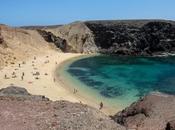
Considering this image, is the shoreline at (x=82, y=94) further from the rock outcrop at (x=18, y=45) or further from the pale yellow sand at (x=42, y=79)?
the rock outcrop at (x=18, y=45)

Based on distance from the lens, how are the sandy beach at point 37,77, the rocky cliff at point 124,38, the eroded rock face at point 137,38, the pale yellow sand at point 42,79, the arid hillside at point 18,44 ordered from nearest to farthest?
1. the pale yellow sand at point 42,79
2. the sandy beach at point 37,77
3. the arid hillside at point 18,44
4. the rocky cliff at point 124,38
5. the eroded rock face at point 137,38

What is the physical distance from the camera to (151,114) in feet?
75.3

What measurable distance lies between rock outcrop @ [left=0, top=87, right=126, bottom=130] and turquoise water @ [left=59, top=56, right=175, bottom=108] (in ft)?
82.2

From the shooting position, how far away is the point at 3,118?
1786 cm

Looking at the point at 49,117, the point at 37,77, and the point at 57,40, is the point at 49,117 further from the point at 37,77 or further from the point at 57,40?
the point at 57,40

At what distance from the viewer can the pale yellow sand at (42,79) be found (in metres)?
46.9

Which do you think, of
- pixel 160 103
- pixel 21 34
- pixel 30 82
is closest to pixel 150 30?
pixel 21 34

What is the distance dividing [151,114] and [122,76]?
146 ft

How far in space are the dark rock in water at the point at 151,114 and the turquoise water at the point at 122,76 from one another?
18.2 m

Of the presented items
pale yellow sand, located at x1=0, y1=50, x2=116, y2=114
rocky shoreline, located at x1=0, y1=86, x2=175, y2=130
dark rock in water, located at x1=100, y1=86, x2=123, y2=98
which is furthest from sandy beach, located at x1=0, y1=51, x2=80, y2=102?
rocky shoreline, located at x1=0, y1=86, x2=175, y2=130

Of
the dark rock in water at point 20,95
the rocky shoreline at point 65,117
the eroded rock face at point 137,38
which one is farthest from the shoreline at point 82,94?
the eroded rock face at point 137,38

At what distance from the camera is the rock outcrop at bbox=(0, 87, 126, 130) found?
16859 millimetres

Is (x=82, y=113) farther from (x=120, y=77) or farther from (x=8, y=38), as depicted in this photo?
(x=8, y=38)

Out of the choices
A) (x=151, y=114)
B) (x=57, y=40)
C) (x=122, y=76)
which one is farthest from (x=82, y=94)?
(x=57, y=40)
